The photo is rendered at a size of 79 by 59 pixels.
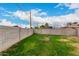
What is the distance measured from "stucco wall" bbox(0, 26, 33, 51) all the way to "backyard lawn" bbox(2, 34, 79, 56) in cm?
5

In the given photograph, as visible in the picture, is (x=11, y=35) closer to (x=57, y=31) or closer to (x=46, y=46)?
(x=46, y=46)

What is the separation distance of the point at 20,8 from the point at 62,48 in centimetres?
69

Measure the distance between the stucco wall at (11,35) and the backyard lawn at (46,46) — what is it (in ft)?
0.16

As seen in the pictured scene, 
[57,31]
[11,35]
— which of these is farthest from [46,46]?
[11,35]

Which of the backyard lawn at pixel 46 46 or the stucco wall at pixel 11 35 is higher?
the stucco wall at pixel 11 35

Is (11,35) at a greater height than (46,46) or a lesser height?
greater

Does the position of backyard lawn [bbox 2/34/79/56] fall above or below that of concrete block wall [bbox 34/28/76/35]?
below

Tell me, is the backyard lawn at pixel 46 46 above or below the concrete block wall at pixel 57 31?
below

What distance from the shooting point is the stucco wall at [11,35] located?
Answer: 3.02 meters

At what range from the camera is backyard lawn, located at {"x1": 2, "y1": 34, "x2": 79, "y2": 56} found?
3.02 meters

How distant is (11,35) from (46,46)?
435 mm

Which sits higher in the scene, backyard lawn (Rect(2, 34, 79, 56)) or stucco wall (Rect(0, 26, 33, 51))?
stucco wall (Rect(0, 26, 33, 51))

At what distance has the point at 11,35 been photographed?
305 cm

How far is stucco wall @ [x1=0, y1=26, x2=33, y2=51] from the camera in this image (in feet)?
9.92
